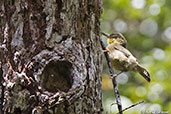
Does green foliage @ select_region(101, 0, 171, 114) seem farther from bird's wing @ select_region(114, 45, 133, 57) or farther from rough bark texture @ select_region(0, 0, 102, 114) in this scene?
rough bark texture @ select_region(0, 0, 102, 114)

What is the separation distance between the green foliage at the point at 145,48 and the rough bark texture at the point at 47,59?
438cm

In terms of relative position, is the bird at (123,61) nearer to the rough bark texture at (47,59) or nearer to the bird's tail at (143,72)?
the bird's tail at (143,72)

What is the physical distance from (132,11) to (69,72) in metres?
7.84

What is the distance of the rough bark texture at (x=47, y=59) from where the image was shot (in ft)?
7.69

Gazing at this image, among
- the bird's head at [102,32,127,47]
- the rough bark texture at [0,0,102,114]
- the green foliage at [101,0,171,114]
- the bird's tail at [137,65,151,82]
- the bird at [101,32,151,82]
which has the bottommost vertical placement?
the rough bark texture at [0,0,102,114]

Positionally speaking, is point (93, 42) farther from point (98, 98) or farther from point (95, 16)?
point (98, 98)

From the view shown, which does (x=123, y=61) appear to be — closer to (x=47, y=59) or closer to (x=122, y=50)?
(x=122, y=50)

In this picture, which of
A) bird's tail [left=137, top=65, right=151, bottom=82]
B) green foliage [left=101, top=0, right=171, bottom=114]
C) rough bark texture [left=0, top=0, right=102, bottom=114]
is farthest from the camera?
green foliage [left=101, top=0, right=171, bottom=114]

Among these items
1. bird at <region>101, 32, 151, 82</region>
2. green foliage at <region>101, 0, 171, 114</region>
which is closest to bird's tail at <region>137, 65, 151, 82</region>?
bird at <region>101, 32, 151, 82</region>

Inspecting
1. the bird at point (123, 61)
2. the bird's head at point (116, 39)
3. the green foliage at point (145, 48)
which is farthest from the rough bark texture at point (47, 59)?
the green foliage at point (145, 48)

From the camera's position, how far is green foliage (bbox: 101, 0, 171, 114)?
26.8ft

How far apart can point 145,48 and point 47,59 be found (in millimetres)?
8671

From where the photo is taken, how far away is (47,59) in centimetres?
241

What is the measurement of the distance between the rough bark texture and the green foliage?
4378 mm
